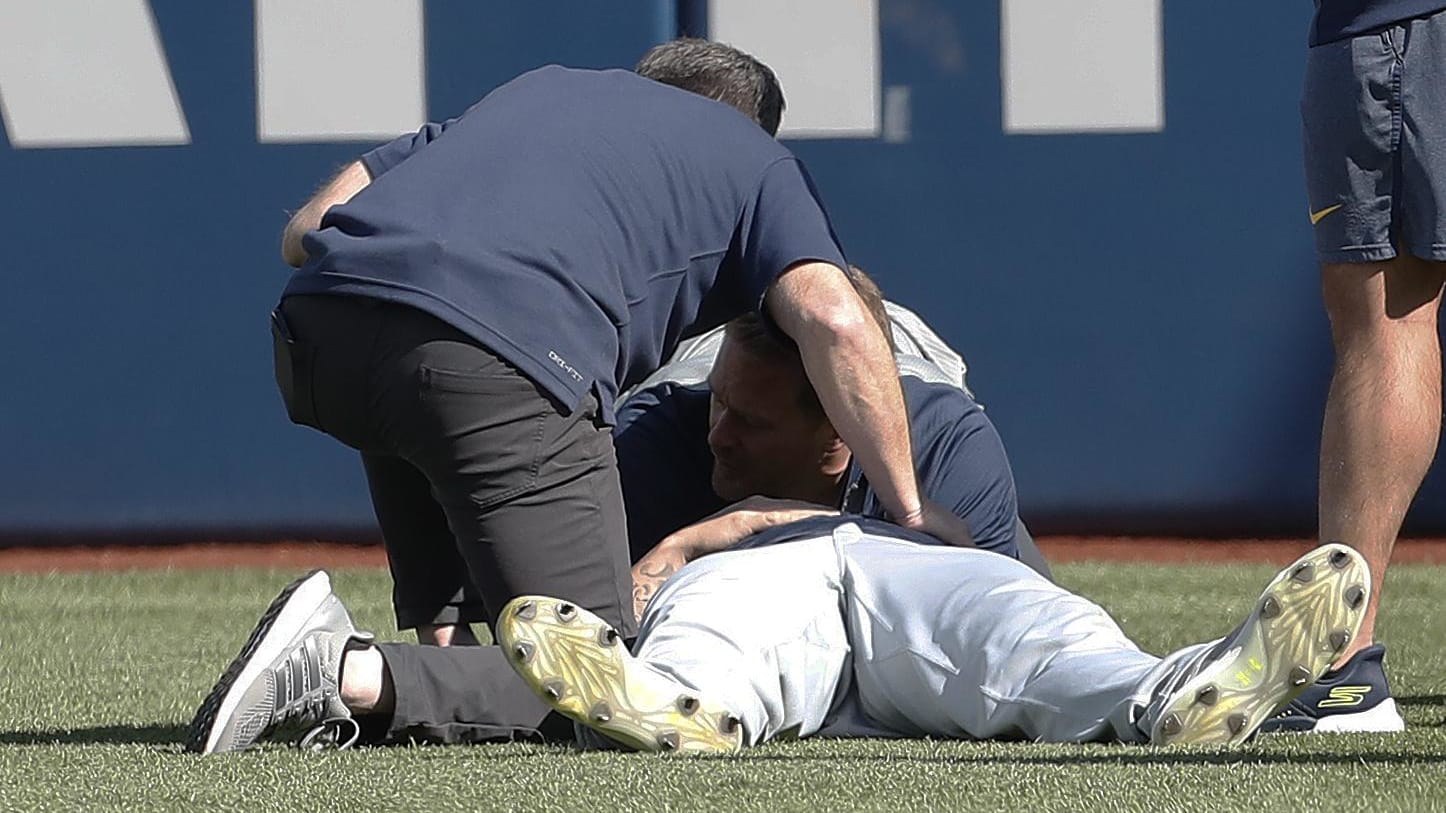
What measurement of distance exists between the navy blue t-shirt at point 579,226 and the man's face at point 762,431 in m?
0.31

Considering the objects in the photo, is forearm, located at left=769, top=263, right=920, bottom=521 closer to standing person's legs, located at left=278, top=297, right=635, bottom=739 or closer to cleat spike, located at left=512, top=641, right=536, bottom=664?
standing person's legs, located at left=278, top=297, right=635, bottom=739

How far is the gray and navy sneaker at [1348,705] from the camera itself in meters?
2.69

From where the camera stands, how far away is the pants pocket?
2.77m

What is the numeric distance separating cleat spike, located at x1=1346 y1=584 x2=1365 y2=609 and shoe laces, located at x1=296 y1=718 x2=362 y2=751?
42.5 inches

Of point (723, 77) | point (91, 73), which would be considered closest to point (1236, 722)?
point (723, 77)

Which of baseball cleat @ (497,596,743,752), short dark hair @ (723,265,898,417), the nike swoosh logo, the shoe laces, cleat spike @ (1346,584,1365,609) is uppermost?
the nike swoosh logo

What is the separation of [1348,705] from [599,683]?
0.95 meters

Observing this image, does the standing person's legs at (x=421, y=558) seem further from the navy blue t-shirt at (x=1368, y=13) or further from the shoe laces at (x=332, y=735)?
the navy blue t-shirt at (x=1368, y=13)

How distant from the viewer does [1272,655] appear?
228cm

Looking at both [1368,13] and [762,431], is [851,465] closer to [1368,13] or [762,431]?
[762,431]

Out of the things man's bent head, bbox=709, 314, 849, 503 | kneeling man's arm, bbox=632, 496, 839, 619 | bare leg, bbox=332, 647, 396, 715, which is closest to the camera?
bare leg, bbox=332, 647, 396, 715

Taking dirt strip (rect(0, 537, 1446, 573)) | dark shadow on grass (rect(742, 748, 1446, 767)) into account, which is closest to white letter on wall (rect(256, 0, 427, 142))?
dirt strip (rect(0, 537, 1446, 573))

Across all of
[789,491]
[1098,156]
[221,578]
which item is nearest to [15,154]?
[221,578]

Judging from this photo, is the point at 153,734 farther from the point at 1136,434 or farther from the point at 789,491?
the point at 1136,434
